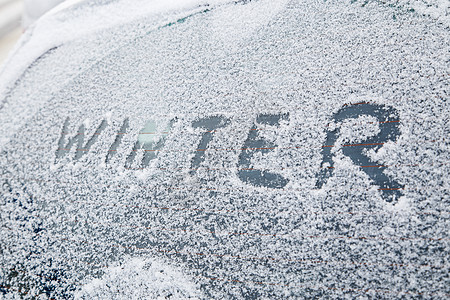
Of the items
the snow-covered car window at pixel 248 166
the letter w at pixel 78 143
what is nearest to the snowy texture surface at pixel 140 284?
the snow-covered car window at pixel 248 166

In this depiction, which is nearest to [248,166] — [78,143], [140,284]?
[140,284]

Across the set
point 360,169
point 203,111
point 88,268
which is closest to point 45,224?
point 88,268

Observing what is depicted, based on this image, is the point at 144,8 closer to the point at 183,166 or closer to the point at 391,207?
the point at 183,166

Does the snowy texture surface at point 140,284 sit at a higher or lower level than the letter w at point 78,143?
lower

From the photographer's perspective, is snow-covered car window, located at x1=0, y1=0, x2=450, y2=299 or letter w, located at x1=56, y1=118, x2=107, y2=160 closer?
snow-covered car window, located at x1=0, y1=0, x2=450, y2=299

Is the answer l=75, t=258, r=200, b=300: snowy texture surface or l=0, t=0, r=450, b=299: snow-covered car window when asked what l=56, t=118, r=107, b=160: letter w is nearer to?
l=0, t=0, r=450, b=299: snow-covered car window

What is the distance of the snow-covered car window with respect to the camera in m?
→ 0.57

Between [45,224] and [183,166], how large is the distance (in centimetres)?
43

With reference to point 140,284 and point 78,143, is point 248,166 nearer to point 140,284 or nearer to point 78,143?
point 140,284

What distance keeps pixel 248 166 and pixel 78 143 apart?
54 centimetres

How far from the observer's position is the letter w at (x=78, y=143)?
84 centimetres

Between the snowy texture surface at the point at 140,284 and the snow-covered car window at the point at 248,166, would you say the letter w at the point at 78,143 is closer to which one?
the snow-covered car window at the point at 248,166

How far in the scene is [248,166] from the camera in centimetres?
68

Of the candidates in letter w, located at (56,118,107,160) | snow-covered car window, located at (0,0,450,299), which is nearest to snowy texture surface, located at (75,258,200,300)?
snow-covered car window, located at (0,0,450,299)
